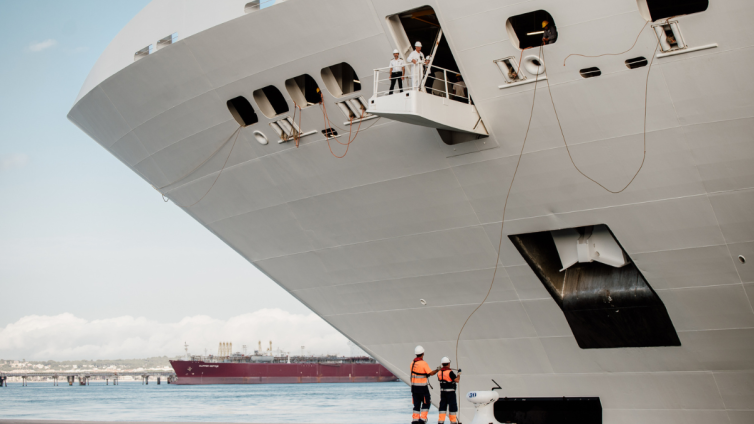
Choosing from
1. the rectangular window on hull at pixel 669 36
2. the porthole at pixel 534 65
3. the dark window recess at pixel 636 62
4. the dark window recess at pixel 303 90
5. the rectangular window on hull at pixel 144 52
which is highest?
the rectangular window on hull at pixel 144 52

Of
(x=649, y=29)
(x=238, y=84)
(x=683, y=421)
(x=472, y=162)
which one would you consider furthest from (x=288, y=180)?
(x=683, y=421)

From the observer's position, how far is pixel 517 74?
7559 millimetres

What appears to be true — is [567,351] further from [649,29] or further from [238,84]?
[238,84]

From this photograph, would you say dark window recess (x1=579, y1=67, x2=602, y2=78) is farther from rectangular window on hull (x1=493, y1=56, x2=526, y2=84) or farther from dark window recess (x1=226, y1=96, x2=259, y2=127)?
dark window recess (x1=226, y1=96, x2=259, y2=127)

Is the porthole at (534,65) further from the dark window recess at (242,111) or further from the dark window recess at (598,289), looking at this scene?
the dark window recess at (242,111)

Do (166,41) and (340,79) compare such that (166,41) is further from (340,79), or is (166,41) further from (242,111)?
(340,79)

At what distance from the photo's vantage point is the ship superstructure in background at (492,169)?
23.7 ft

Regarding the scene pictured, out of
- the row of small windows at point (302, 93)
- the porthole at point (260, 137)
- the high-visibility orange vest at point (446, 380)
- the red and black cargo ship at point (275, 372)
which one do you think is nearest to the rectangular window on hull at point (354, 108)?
the row of small windows at point (302, 93)

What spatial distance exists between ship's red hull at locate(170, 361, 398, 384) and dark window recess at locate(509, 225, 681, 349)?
72.5 metres

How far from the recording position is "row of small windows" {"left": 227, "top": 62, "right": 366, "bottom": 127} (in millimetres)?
8547

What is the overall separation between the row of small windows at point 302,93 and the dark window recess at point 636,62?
3.25 meters

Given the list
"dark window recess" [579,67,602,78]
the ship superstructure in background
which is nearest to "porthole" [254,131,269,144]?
the ship superstructure in background

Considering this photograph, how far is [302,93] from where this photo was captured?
8828 millimetres

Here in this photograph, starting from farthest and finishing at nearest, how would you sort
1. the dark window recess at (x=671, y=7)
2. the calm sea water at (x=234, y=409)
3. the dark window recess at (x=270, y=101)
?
1. the calm sea water at (x=234, y=409)
2. the dark window recess at (x=270, y=101)
3. the dark window recess at (x=671, y=7)
